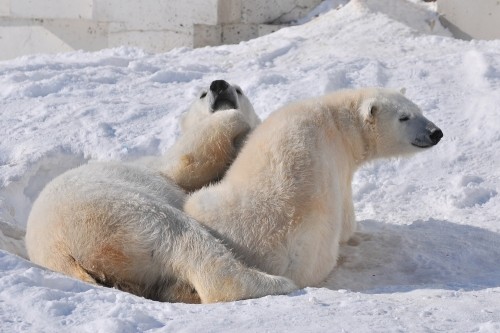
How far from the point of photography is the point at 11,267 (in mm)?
2939

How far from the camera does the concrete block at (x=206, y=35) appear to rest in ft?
27.1

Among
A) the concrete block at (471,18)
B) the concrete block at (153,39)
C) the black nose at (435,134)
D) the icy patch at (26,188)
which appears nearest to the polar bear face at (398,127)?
the black nose at (435,134)

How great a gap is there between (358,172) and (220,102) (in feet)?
3.29

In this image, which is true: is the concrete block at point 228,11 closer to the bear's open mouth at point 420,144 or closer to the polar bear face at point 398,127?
the polar bear face at point 398,127

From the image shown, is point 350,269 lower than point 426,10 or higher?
lower

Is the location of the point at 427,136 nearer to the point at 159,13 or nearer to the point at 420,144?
the point at 420,144

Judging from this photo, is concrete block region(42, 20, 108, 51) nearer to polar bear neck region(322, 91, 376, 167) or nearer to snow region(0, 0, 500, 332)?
snow region(0, 0, 500, 332)

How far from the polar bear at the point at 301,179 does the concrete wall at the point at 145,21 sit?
14.5 feet

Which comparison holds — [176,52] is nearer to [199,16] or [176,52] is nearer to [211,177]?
[199,16]

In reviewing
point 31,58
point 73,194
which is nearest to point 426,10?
point 31,58

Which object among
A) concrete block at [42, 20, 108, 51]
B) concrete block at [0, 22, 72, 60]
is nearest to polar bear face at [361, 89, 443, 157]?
concrete block at [42, 20, 108, 51]

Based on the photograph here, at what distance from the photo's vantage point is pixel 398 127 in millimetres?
3906

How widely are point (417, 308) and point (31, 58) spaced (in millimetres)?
4847

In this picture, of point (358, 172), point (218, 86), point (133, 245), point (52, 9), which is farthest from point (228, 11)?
point (133, 245)
